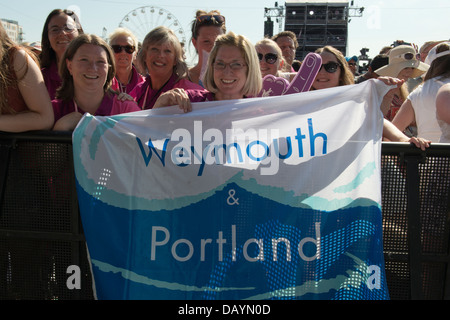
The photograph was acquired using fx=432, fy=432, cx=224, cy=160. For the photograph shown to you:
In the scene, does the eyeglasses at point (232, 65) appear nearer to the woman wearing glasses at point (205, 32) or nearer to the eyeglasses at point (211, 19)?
the woman wearing glasses at point (205, 32)

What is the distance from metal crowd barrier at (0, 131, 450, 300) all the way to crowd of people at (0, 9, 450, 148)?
6.0 inches

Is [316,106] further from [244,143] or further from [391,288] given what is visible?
[391,288]

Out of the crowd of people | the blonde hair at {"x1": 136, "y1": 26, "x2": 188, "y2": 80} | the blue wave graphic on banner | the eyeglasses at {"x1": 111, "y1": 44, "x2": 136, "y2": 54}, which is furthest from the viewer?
the eyeglasses at {"x1": 111, "y1": 44, "x2": 136, "y2": 54}

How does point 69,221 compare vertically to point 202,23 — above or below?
below

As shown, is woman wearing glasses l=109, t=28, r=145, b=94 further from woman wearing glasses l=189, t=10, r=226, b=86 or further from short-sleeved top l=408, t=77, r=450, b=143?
short-sleeved top l=408, t=77, r=450, b=143

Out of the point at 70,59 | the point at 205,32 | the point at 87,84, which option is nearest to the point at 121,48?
the point at 205,32

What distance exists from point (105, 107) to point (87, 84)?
0.68ft

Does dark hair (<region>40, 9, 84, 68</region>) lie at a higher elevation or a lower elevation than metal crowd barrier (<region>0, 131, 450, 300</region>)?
higher

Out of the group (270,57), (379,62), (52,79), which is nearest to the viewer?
(52,79)

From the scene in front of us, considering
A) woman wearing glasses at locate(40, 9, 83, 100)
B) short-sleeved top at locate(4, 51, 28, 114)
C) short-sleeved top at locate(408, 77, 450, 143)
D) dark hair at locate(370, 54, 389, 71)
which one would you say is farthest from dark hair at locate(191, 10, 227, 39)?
dark hair at locate(370, 54, 389, 71)

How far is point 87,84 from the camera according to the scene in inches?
115

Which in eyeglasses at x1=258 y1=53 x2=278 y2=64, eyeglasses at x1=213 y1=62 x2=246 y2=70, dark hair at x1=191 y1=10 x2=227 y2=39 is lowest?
eyeglasses at x1=213 y1=62 x2=246 y2=70

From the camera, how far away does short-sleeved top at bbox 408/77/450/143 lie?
11.1 feet

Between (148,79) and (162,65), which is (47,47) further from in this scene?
(162,65)
